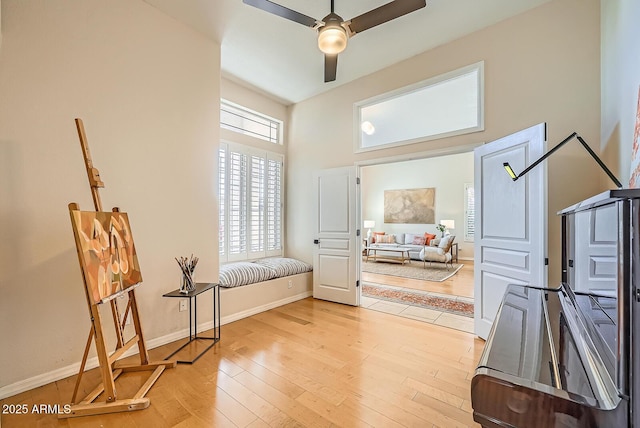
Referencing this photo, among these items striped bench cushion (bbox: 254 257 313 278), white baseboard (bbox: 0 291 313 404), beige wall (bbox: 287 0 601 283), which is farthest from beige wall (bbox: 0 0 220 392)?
beige wall (bbox: 287 0 601 283)

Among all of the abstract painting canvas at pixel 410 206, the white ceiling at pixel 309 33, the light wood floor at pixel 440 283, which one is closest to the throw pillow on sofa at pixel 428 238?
the abstract painting canvas at pixel 410 206

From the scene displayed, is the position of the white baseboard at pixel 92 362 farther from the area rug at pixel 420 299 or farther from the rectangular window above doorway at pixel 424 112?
the rectangular window above doorway at pixel 424 112

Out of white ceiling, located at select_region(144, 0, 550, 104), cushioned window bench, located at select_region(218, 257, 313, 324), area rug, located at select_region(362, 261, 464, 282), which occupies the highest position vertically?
white ceiling, located at select_region(144, 0, 550, 104)

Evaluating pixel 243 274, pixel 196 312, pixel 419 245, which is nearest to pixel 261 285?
pixel 243 274

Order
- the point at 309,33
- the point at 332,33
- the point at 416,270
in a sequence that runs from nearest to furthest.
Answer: the point at 332,33
the point at 309,33
the point at 416,270

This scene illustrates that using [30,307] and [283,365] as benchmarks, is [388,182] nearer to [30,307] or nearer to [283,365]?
[283,365]

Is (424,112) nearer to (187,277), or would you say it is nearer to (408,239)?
(187,277)

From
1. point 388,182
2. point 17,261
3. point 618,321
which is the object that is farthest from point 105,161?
point 388,182

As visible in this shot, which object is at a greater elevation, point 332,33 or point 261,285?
point 332,33

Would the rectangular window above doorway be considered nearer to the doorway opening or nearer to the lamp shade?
the doorway opening

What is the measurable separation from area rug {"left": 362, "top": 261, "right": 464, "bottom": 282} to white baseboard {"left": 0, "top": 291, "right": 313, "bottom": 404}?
10.8 feet

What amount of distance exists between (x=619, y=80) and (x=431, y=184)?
7.10m

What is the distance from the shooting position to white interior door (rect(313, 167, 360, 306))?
13.5 feet

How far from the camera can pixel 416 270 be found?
22.1ft
